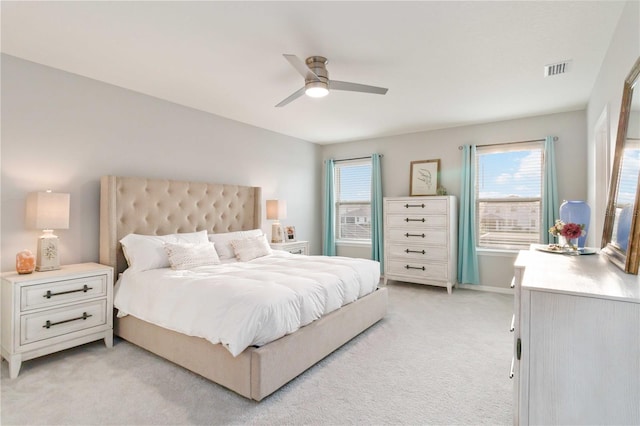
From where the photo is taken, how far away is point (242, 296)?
224 cm

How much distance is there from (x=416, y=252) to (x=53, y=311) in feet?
14.3

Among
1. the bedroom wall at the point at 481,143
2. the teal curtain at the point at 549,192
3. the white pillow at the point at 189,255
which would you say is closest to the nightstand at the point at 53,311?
the white pillow at the point at 189,255

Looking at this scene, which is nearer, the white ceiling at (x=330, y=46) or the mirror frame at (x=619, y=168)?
the mirror frame at (x=619, y=168)

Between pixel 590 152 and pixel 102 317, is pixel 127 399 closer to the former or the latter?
pixel 102 317

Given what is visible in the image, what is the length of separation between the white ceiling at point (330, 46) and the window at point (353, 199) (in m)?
2.25

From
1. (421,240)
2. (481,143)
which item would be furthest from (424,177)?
(421,240)

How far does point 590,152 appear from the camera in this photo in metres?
3.87

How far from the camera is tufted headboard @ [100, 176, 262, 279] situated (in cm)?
326

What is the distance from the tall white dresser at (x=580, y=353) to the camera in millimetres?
987

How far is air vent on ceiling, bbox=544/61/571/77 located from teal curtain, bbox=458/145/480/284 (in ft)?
6.35

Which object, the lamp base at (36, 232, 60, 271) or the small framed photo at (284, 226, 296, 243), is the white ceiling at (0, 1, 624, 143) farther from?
the small framed photo at (284, 226, 296, 243)

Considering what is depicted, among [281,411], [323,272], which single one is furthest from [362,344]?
[281,411]

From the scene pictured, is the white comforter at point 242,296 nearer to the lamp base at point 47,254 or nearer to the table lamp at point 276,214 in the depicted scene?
the lamp base at point 47,254

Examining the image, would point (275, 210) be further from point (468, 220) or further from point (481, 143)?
point (481, 143)
